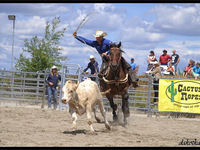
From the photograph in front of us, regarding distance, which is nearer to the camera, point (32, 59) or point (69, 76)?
point (69, 76)

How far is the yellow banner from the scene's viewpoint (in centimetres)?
1303

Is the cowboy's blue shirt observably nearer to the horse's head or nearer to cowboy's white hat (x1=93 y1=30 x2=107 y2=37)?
cowboy's white hat (x1=93 y1=30 x2=107 y2=37)

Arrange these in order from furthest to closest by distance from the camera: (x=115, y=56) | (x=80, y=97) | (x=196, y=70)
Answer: (x=196, y=70) < (x=115, y=56) < (x=80, y=97)

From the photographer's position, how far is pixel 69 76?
15484 mm

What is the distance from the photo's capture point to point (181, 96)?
13070mm

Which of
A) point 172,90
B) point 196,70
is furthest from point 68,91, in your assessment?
point 196,70

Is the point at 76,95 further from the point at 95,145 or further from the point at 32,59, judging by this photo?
the point at 32,59

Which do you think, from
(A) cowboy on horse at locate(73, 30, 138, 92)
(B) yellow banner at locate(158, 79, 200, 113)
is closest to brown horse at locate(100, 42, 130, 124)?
(A) cowboy on horse at locate(73, 30, 138, 92)

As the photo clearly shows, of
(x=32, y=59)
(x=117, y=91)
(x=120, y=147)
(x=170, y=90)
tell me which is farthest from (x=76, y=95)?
(x=32, y=59)

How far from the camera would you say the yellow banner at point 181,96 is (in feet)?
42.8

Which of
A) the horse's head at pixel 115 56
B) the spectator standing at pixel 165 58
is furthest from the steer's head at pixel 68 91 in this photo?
the spectator standing at pixel 165 58

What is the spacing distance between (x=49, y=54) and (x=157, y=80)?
7.54 m

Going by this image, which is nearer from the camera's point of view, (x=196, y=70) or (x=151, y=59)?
(x=196, y=70)

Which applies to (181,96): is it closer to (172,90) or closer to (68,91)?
(172,90)
